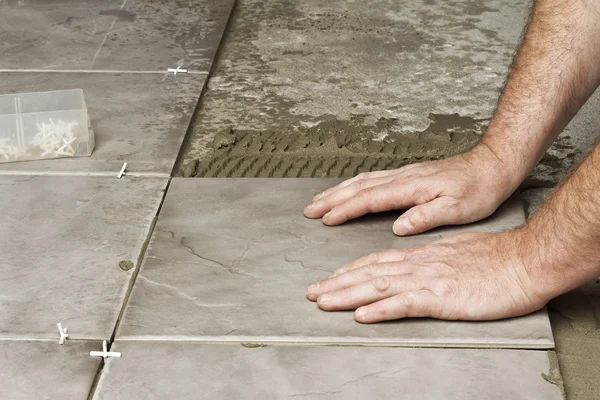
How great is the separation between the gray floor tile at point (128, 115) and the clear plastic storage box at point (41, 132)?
0.03 m

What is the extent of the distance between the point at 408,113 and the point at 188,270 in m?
1.01

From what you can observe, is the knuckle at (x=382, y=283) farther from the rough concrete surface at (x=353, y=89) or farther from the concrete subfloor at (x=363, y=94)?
the rough concrete surface at (x=353, y=89)

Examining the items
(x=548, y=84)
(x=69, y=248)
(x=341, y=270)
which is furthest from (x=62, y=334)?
(x=548, y=84)

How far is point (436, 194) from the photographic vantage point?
6.79ft

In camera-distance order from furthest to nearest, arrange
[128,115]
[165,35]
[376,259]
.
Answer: [165,35]
[128,115]
[376,259]

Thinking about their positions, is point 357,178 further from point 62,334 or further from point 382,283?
point 62,334

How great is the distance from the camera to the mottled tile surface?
3.08 metres

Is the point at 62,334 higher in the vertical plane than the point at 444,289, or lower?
lower

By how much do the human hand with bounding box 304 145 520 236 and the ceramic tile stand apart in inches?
42.9

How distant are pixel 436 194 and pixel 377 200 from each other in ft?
0.46

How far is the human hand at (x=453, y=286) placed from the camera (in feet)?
5.82

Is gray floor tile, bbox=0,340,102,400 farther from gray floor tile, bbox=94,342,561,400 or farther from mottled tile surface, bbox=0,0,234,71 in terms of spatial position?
mottled tile surface, bbox=0,0,234,71

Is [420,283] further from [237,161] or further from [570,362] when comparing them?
[237,161]

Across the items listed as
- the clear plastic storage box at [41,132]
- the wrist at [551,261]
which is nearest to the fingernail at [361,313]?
the wrist at [551,261]
